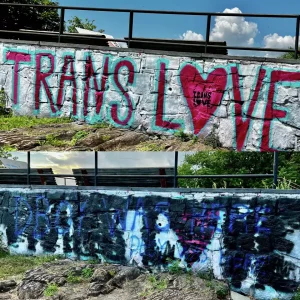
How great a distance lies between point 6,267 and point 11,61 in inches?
185

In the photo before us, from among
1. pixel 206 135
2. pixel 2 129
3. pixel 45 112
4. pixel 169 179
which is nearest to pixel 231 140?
pixel 206 135

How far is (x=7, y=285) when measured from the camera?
6.07 meters

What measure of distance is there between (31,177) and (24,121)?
179 cm

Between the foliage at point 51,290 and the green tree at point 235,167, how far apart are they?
8.96 ft

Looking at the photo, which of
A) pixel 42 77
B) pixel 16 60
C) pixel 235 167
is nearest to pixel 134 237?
pixel 235 167

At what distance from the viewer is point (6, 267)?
679 centimetres

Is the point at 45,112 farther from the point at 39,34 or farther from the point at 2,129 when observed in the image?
the point at 39,34

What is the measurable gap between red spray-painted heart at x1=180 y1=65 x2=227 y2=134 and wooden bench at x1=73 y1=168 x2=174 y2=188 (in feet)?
6.06

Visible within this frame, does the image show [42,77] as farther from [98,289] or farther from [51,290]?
[98,289]

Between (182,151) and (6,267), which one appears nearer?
(6,267)

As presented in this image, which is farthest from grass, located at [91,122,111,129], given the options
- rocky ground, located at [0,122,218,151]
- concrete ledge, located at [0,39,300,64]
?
concrete ledge, located at [0,39,300,64]

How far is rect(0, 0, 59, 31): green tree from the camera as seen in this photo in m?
19.0

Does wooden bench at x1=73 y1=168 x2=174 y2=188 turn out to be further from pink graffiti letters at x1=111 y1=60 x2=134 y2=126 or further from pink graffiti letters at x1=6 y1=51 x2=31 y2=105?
pink graffiti letters at x1=6 y1=51 x2=31 y2=105

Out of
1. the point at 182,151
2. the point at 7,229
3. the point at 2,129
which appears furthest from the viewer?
the point at 2,129
